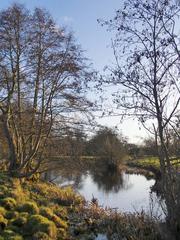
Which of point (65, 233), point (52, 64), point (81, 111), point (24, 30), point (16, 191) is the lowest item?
point (65, 233)

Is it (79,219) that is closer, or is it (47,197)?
(79,219)

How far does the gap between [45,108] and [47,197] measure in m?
5.50

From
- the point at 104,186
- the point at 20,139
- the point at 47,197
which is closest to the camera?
the point at 47,197

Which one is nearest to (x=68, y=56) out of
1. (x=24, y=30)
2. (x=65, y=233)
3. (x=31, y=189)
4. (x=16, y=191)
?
(x=24, y=30)

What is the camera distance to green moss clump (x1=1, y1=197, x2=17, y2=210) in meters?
14.9

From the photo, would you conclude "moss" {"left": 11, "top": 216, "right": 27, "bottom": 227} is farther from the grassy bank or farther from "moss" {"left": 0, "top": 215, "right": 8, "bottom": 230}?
"moss" {"left": 0, "top": 215, "right": 8, "bottom": 230}

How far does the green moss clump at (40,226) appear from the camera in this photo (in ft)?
41.1

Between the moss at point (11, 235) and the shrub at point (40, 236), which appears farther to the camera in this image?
the shrub at point (40, 236)

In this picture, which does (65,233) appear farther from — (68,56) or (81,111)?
(68,56)

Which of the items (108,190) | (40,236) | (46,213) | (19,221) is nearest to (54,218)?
(46,213)

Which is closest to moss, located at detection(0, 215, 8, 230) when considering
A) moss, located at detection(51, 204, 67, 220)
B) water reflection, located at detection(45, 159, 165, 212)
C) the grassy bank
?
the grassy bank

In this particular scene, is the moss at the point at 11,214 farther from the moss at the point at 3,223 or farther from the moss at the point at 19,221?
the moss at the point at 3,223

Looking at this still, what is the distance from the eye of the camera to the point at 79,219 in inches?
635

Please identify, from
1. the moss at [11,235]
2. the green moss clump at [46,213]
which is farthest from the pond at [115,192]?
the moss at [11,235]
